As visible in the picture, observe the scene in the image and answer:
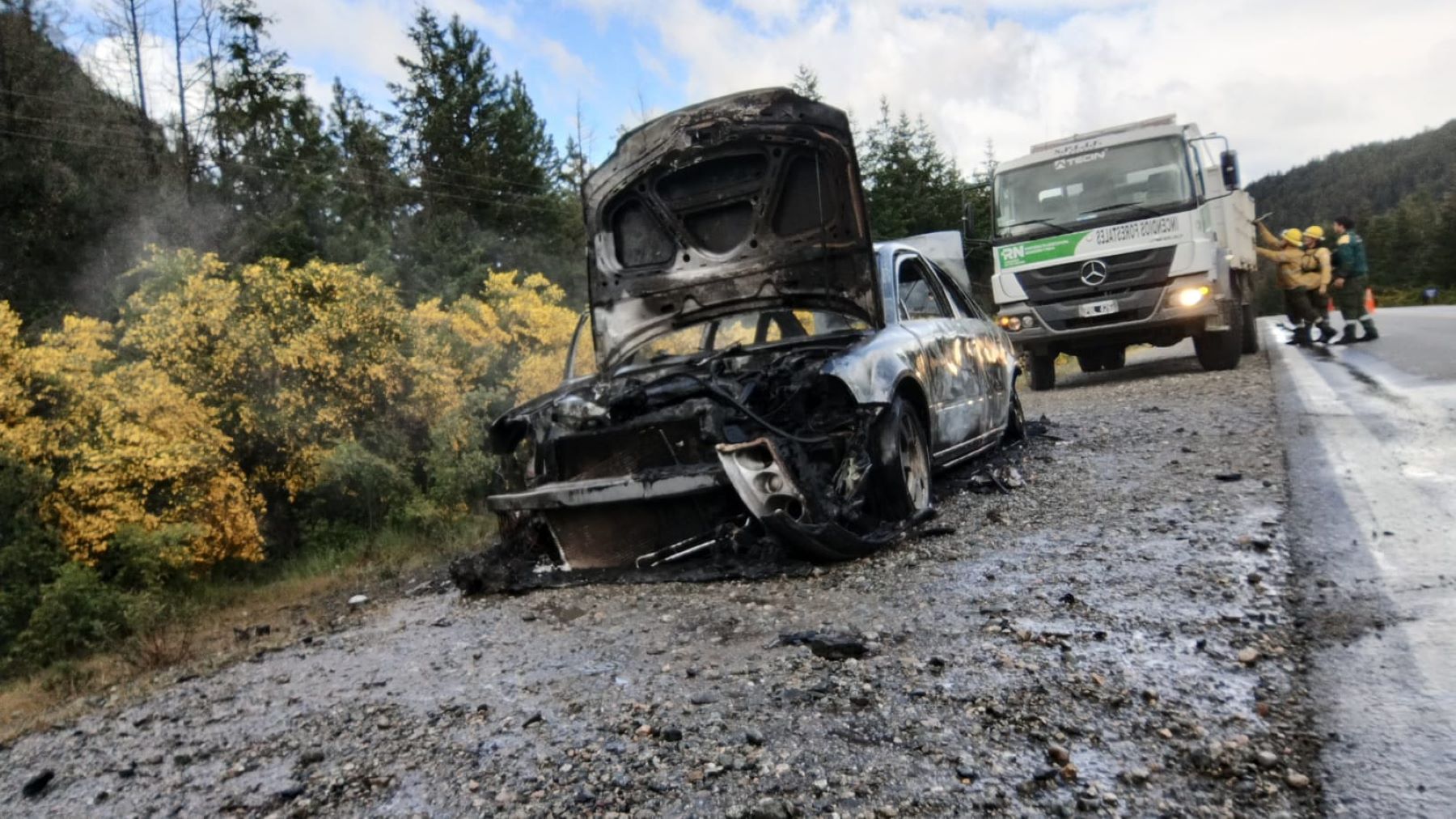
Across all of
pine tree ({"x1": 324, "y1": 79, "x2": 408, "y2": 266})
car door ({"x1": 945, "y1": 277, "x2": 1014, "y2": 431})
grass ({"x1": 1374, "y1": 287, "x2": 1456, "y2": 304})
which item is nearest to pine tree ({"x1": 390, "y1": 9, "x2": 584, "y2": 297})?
pine tree ({"x1": 324, "y1": 79, "x2": 408, "y2": 266})

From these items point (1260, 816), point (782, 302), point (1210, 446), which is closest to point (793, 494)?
point (782, 302)

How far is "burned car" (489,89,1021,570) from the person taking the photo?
4.89 meters

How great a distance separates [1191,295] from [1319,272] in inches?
239

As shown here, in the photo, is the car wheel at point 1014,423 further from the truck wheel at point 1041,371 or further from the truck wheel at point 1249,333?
the truck wheel at point 1249,333

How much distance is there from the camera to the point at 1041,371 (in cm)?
1360

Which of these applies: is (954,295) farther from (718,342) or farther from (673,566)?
(673,566)

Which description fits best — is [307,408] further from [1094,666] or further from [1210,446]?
[1094,666]

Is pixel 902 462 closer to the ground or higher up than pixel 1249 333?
closer to the ground

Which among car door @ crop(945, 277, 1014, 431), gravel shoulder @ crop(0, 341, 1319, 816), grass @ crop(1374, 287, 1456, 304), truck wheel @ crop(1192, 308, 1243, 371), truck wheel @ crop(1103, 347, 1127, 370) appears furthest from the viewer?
grass @ crop(1374, 287, 1456, 304)

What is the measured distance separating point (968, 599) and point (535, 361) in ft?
34.8

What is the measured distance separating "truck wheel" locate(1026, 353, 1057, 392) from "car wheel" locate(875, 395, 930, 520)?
8.24 m

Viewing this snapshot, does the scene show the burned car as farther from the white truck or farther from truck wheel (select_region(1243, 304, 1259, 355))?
truck wheel (select_region(1243, 304, 1259, 355))

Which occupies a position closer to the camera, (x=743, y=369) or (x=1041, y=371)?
(x=743, y=369)

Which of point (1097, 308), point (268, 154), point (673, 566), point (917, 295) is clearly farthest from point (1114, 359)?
point (268, 154)
